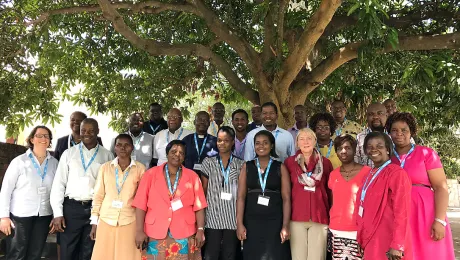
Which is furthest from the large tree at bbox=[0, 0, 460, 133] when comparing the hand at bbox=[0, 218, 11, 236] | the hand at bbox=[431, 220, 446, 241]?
the hand at bbox=[0, 218, 11, 236]

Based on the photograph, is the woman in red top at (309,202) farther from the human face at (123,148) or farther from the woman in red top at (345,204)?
the human face at (123,148)

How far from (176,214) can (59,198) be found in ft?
4.40

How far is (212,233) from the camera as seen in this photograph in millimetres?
4281

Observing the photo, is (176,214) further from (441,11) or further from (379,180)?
(441,11)

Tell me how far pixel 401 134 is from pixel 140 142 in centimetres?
352

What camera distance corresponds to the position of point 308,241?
13.5ft

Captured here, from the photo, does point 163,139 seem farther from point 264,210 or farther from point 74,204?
point 264,210

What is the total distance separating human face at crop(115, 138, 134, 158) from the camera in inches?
174

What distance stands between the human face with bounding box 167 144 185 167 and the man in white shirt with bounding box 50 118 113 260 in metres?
0.95

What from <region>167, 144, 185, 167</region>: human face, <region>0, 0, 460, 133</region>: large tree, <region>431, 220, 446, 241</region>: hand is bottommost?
<region>431, 220, 446, 241</region>: hand

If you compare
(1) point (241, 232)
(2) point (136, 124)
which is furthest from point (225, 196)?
(2) point (136, 124)

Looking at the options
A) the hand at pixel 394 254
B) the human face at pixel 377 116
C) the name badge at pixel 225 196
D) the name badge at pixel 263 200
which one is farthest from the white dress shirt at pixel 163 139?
the hand at pixel 394 254

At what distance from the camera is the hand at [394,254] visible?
3.29m

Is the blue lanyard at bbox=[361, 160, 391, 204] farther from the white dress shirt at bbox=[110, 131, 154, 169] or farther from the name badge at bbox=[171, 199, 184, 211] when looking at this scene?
the white dress shirt at bbox=[110, 131, 154, 169]
